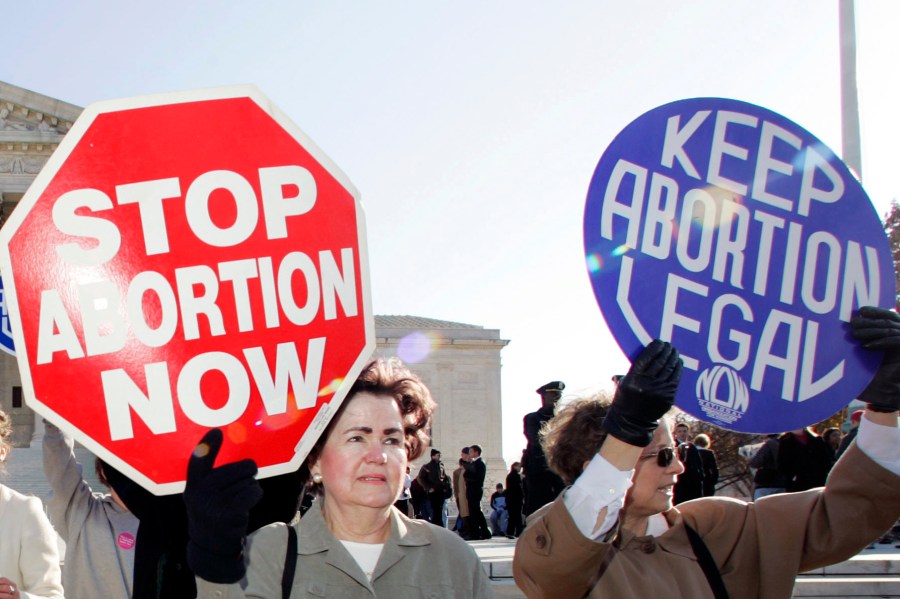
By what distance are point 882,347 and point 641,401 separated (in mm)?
780

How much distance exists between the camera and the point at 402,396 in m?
2.70

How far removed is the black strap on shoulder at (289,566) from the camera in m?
2.35

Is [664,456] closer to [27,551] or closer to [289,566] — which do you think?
[289,566]

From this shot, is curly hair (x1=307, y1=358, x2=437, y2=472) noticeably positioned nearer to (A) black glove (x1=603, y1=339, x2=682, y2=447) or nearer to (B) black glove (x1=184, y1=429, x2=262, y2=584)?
(B) black glove (x1=184, y1=429, x2=262, y2=584)

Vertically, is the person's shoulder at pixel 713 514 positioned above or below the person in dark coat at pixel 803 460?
above

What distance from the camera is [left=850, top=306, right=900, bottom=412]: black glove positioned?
8.25ft

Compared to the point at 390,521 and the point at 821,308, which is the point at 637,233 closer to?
→ the point at 821,308

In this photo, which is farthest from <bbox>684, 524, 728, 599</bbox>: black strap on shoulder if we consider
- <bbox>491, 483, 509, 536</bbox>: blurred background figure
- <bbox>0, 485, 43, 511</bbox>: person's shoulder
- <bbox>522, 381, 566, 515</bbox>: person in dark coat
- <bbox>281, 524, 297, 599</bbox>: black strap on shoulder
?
<bbox>491, 483, 509, 536</bbox>: blurred background figure

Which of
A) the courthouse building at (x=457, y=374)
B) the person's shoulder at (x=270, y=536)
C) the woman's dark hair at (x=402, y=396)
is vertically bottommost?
the courthouse building at (x=457, y=374)

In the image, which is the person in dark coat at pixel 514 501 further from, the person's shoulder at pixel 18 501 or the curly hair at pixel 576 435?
the curly hair at pixel 576 435

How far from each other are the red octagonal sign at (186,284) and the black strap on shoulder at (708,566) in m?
1.04

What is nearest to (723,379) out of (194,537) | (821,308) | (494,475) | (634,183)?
(821,308)

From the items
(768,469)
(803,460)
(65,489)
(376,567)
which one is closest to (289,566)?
(376,567)

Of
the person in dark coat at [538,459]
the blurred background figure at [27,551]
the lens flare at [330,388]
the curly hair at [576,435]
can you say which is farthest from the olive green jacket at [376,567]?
the person in dark coat at [538,459]
